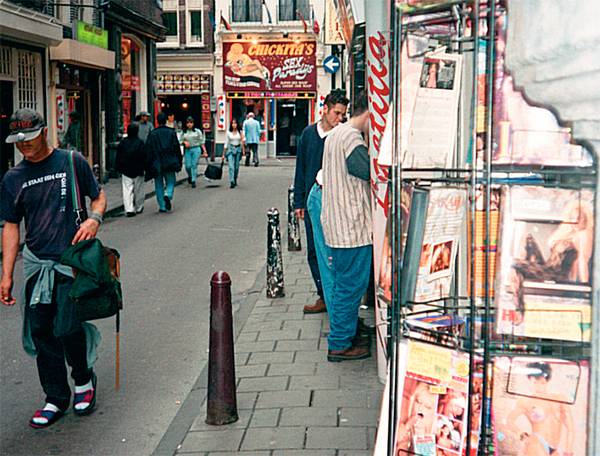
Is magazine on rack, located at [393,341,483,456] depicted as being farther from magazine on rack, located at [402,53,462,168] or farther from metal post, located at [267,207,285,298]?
metal post, located at [267,207,285,298]

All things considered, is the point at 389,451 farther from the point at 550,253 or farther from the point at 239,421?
the point at 239,421

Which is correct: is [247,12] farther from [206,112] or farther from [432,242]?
[432,242]

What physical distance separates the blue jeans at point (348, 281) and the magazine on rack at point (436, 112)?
9.55ft

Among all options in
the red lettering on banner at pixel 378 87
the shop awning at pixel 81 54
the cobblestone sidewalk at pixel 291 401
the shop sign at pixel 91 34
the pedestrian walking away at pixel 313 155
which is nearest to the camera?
the cobblestone sidewalk at pixel 291 401

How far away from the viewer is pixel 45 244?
5.28 metres

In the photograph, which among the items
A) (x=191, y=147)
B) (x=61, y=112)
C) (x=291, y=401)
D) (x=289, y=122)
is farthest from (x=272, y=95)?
(x=291, y=401)

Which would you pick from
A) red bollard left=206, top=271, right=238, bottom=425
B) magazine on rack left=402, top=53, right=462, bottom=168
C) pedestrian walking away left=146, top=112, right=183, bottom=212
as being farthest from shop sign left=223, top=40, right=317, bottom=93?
magazine on rack left=402, top=53, right=462, bottom=168

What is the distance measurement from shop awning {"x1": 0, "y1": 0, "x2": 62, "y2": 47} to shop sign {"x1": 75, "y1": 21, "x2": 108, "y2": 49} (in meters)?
1.28

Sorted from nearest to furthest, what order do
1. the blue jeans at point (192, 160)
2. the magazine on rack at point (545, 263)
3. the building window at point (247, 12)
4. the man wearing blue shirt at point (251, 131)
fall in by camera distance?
the magazine on rack at point (545, 263), the blue jeans at point (192, 160), the man wearing blue shirt at point (251, 131), the building window at point (247, 12)

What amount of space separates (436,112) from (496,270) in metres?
0.60

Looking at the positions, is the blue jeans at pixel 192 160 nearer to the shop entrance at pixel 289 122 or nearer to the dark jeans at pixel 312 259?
the dark jeans at pixel 312 259

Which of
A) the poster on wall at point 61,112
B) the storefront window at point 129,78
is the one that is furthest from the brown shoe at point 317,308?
the storefront window at point 129,78

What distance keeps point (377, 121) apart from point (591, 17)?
2.80 m

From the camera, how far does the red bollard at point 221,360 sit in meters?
5.04
